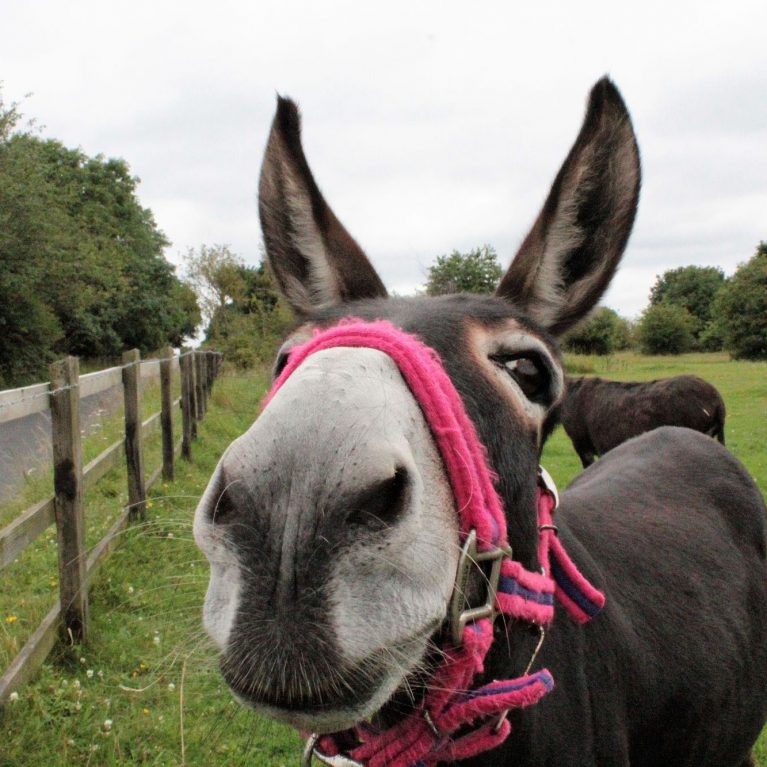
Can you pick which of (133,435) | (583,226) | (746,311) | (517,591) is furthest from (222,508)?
(746,311)

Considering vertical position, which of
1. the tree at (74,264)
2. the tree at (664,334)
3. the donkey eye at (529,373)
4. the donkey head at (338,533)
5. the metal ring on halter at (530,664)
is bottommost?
the tree at (664,334)

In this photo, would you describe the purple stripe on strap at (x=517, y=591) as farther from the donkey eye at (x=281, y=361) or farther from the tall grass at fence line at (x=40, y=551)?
the tall grass at fence line at (x=40, y=551)

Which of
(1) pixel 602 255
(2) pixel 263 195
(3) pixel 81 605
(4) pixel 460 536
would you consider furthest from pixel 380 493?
(3) pixel 81 605

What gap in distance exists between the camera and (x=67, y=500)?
5.00m

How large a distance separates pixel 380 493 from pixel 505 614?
0.71 m

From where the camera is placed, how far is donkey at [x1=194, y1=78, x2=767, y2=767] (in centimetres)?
133

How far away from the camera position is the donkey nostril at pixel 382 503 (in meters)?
1.33

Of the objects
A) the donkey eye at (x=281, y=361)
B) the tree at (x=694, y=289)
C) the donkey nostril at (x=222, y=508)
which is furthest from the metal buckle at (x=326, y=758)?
the tree at (x=694, y=289)

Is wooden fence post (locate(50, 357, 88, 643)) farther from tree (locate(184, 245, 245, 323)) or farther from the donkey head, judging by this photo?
tree (locate(184, 245, 245, 323))

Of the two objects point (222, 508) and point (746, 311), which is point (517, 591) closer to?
point (222, 508)

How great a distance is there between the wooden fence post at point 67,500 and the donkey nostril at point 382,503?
4217mm

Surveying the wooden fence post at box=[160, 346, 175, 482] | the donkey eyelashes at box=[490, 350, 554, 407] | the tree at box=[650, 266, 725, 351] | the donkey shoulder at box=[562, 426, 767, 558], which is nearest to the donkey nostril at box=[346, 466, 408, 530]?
the donkey eyelashes at box=[490, 350, 554, 407]

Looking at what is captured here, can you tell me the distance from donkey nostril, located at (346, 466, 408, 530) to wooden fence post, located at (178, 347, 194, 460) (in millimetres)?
11413

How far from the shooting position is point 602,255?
248cm
